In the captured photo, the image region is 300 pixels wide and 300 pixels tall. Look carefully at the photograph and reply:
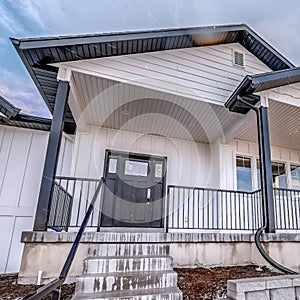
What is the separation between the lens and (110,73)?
13.6 feet

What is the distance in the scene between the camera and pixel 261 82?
14.1ft

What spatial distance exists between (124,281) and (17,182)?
360cm

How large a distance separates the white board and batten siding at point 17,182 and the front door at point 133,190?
1.13 metres

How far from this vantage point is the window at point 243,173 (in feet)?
20.1

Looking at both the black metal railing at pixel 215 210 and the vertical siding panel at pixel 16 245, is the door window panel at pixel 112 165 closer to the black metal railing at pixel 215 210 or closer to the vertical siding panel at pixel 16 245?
the black metal railing at pixel 215 210

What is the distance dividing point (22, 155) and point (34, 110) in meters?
12.1

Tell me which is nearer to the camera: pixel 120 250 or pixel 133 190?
pixel 120 250

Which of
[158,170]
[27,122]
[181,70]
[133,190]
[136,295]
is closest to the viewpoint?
[136,295]

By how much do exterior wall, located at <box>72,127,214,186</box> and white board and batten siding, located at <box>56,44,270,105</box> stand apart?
6.15 feet

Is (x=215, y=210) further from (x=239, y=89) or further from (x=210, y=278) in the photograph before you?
(x=239, y=89)

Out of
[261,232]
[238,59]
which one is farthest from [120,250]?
[238,59]

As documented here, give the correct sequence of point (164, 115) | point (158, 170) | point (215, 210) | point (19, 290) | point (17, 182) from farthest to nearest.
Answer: point (158, 170) < point (215, 210) < point (164, 115) < point (17, 182) < point (19, 290)

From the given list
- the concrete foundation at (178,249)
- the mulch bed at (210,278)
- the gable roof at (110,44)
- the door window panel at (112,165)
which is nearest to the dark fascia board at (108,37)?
the gable roof at (110,44)

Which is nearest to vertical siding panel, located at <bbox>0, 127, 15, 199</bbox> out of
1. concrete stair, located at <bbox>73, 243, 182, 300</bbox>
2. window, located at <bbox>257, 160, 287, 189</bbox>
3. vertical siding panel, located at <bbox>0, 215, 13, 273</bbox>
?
vertical siding panel, located at <bbox>0, 215, 13, 273</bbox>
